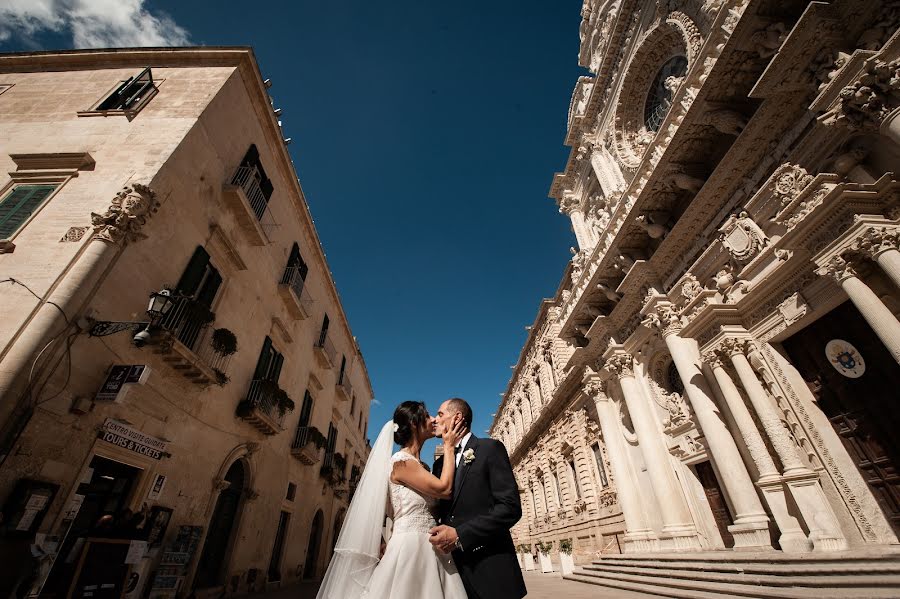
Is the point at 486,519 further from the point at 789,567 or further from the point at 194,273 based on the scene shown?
the point at 194,273

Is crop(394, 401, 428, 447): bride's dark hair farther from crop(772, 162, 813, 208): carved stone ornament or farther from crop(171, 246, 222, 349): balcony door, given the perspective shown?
crop(772, 162, 813, 208): carved stone ornament

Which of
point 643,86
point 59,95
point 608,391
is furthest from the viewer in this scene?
point 643,86

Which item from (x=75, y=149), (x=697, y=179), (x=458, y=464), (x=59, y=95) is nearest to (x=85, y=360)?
(x=75, y=149)

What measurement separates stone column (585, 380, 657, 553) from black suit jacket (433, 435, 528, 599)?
11.3m

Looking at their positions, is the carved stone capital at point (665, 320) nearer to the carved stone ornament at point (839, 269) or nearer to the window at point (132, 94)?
the carved stone ornament at point (839, 269)

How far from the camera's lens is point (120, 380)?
6102 mm

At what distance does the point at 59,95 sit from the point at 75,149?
3.03 metres

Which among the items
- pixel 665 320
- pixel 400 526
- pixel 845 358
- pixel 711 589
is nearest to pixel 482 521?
pixel 400 526

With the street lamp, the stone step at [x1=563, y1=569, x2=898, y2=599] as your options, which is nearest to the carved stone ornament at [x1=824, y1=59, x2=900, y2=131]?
the stone step at [x1=563, y1=569, x2=898, y2=599]

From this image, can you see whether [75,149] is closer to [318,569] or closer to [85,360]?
[85,360]

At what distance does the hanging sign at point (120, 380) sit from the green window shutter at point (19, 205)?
12.3 feet

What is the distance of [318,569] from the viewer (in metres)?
15.5

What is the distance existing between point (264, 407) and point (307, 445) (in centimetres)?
348

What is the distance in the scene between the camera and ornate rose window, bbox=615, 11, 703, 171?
1320cm
